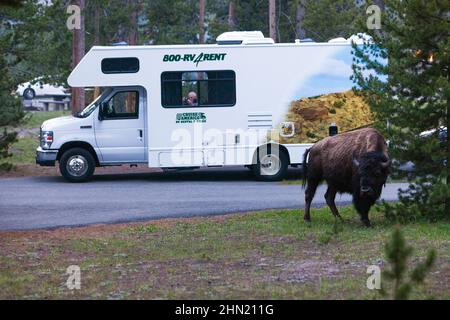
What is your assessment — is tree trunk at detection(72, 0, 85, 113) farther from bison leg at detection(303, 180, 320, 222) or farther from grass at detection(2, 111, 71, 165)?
bison leg at detection(303, 180, 320, 222)

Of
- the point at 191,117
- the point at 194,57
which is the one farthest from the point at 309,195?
the point at 194,57

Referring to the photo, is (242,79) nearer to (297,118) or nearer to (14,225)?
(297,118)

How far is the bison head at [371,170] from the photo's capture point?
13562 millimetres

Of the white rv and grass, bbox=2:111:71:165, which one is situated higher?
the white rv

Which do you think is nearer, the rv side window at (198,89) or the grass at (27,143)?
the rv side window at (198,89)

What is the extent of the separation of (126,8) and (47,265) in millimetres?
21349

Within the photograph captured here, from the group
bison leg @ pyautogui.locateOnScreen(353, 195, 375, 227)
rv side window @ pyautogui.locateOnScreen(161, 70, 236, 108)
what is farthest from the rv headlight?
bison leg @ pyautogui.locateOnScreen(353, 195, 375, 227)

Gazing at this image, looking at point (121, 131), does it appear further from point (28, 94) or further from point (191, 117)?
point (28, 94)

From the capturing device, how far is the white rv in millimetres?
21516

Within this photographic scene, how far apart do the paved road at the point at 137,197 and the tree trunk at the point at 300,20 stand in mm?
10454

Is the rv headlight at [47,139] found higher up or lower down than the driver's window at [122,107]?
lower down

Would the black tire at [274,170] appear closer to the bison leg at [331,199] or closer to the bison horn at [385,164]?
the bison leg at [331,199]

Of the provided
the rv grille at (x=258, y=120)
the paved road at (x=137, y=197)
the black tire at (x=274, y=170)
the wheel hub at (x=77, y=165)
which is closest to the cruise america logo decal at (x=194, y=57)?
the rv grille at (x=258, y=120)

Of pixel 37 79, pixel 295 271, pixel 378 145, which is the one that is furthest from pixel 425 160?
pixel 37 79
